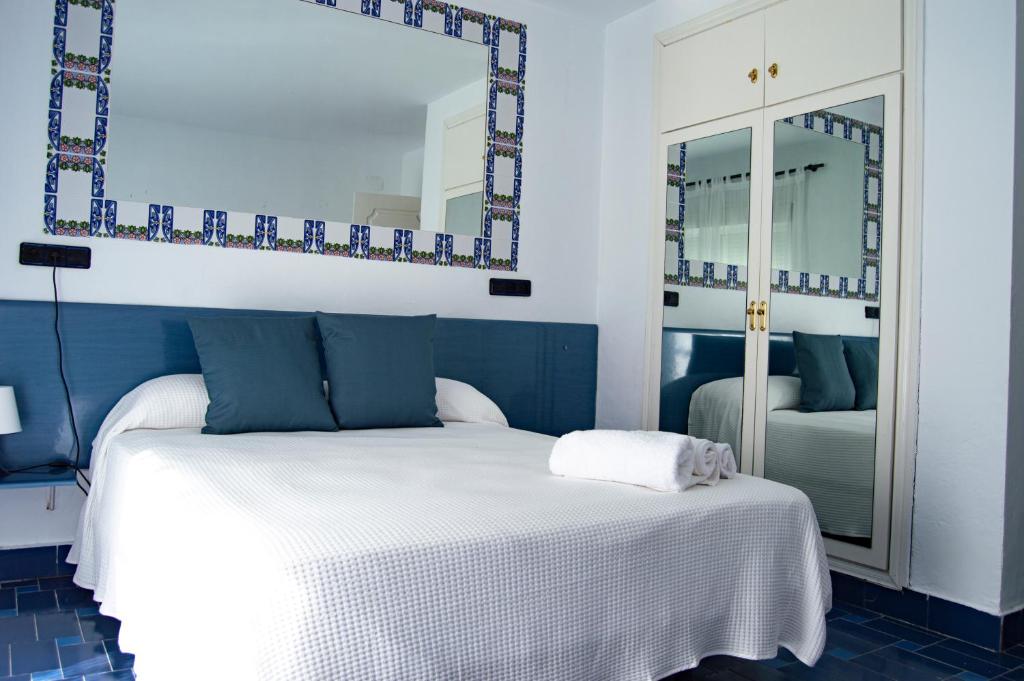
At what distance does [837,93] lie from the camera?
318 centimetres

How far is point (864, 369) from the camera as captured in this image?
119 inches

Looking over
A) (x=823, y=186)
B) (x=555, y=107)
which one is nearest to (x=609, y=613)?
(x=823, y=186)

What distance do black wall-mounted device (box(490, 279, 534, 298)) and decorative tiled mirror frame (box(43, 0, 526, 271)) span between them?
0.08 metres

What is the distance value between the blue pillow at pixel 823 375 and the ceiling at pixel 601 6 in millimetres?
1917

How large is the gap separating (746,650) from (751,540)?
0.86 ft

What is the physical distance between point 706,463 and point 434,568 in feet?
3.11

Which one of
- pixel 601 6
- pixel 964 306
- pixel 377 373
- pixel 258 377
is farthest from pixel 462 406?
pixel 601 6

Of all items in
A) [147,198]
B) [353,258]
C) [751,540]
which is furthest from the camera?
[353,258]

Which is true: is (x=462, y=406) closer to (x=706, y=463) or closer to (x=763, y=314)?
(x=763, y=314)

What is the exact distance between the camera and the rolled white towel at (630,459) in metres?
2.06

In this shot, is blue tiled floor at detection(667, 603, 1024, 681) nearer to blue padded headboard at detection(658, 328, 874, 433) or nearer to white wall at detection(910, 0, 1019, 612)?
white wall at detection(910, 0, 1019, 612)

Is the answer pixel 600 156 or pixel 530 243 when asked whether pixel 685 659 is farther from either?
Result: pixel 600 156

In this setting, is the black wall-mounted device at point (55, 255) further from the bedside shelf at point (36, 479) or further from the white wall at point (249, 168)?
the bedside shelf at point (36, 479)

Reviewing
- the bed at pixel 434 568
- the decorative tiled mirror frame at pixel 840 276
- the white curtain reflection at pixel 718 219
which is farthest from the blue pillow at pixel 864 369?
the bed at pixel 434 568
